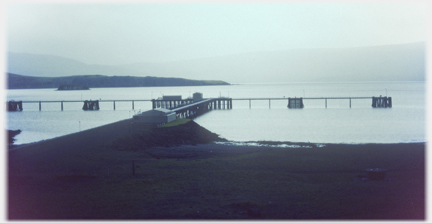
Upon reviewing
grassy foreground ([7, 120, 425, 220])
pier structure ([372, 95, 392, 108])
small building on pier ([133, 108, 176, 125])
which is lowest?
grassy foreground ([7, 120, 425, 220])

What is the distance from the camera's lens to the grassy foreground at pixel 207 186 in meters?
10.8

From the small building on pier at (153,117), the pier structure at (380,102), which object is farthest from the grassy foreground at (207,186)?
the pier structure at (380,102)

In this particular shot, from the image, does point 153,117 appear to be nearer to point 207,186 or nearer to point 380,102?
point 207,186

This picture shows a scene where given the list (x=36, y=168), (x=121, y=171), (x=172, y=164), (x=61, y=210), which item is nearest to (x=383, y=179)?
(x=172, y=164)

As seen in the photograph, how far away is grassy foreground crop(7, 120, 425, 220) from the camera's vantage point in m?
10.8

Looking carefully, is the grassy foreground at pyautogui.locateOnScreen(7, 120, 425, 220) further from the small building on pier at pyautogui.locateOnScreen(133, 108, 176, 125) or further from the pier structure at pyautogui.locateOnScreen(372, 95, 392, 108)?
the pier structure at pyautogui.locateOnScreen(372, 95, 392, 108)

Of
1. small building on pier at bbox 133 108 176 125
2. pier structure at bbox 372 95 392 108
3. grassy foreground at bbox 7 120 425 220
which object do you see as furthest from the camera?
pier structure at bbox 372 95 392 108

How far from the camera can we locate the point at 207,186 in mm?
14000

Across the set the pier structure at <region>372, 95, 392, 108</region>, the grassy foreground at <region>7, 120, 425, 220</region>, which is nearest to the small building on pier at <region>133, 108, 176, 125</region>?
the grassy foreground at <region>7, 120, 425, 220</region>

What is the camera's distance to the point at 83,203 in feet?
37.4

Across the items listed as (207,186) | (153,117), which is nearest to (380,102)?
(153,117)

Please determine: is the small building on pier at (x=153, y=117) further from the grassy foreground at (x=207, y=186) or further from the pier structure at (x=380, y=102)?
the pier structure at (x=380, y=102)

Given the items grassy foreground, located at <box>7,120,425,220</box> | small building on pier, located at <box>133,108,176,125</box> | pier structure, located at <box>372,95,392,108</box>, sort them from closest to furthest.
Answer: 1. grassy foreground, located at <box>7,120,425,220</box>
2. small building on pier, located at <box>133,108,176,125</box>
3. pier structure, located at <box>372,95,392,108</box>

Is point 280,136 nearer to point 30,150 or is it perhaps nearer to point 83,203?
point 30,150
